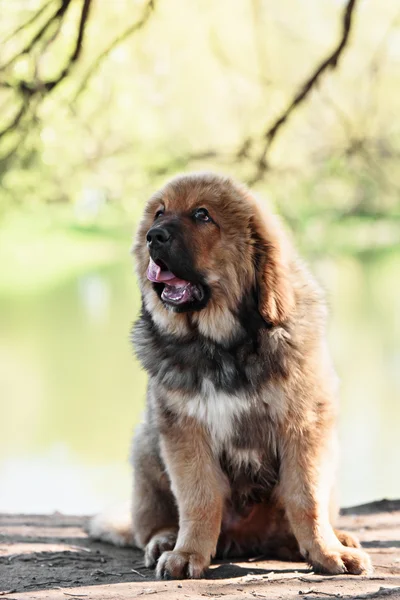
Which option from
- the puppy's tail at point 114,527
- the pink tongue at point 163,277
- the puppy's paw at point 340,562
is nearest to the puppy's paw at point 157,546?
the puppy's tail at point 114,527

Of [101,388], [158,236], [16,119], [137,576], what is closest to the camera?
[158,236]

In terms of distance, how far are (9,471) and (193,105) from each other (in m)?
8.34

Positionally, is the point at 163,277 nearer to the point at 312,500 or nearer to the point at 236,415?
the point at 236,415

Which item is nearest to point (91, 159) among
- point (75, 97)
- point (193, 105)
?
point (193, 105)

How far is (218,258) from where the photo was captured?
12.9 ft

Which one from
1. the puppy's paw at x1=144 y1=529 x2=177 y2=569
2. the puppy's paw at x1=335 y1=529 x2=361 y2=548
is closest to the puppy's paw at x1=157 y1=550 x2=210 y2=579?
the puppy's paw at x1=144 y1=529 x2=177 y2=569

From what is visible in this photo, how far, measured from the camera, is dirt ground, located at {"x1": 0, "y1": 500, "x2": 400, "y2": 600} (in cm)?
338

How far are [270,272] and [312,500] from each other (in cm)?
111

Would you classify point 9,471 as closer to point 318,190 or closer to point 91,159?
point 91,159

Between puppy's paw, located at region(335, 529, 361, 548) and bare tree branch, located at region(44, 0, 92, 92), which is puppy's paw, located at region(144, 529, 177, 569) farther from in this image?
bare tree branch, located at region(44, 0, 92, 92)

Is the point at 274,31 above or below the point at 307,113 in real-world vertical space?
above

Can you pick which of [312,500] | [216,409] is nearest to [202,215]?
[216,409]

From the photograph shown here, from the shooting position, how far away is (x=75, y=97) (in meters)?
7.25

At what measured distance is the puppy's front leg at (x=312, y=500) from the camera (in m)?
3.77
